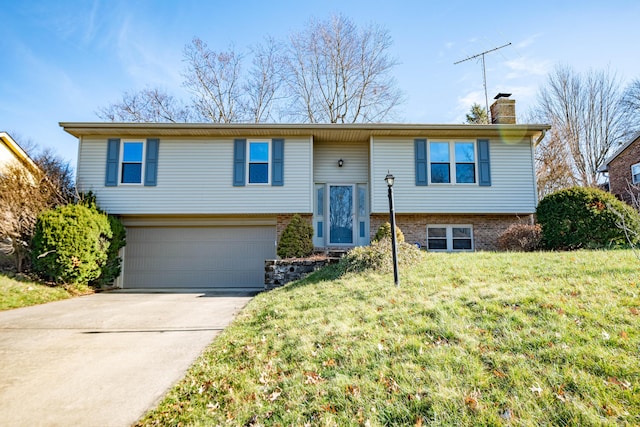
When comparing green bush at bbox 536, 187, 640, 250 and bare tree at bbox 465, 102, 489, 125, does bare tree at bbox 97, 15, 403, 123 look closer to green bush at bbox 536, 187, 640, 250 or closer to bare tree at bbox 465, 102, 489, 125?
bare tree at bbox 465, 102, 489, 125

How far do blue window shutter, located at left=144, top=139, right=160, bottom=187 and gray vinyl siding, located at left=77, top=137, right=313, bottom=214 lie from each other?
12 centimetres

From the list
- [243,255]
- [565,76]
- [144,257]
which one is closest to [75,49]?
[144,257]

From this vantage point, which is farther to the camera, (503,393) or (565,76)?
(565,76)

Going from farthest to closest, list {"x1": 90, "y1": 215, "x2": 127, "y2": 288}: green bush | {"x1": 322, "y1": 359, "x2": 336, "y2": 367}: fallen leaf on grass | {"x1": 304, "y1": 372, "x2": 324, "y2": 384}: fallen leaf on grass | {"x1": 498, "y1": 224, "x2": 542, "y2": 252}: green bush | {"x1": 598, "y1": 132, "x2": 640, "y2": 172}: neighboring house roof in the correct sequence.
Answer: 1. {"x1": 598, "y1": 132, "x2": 640, "y2": 172}: neighboring house roof
2. {"x1": 90, "y1": 215, "x2": 127, "y2": 288}: green bush
3. {"x1": 498, "y1": 224, "x2": 542, "y2": 252}: green bush
4. {"x1": 322, "y1": 359, "x2": 336, "y2": 367}: fallen leaf on grass
5. {"x1": 304, "y1": 372, "x2": 324, "y2": 384}: fallen leaf on grass

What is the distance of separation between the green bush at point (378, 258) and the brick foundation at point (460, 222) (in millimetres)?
3413

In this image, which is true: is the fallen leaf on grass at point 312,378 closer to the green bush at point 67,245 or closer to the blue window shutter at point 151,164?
the green bush at point 67,245

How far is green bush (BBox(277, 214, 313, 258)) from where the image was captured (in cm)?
998

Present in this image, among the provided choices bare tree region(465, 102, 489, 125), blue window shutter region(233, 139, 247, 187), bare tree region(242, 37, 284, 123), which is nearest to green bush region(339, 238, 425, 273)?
blue window shutter region(233, 139, 247, 187)

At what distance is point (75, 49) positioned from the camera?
1001 centimetres

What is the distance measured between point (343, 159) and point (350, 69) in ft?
34.4

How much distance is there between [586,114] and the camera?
22.0 m

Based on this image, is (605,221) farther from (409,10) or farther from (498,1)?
(409,10)

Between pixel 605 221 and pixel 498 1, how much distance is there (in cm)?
599

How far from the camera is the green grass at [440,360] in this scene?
2.38 metres
